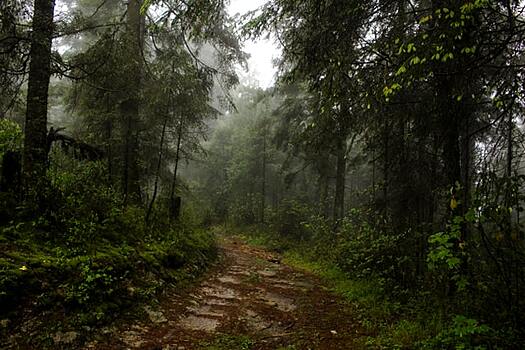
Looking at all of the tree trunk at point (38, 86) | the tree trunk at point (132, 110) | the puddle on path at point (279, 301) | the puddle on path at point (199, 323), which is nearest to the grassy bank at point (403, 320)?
the puddle on path at point (279, 301)

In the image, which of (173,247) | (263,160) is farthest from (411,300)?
(263,160)

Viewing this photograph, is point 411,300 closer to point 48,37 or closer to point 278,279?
point 278,279

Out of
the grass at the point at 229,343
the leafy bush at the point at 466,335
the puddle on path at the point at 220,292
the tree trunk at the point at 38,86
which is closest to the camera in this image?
the leafy bush at the point at 466,335

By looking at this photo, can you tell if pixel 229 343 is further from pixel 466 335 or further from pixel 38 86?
pixel 38 86

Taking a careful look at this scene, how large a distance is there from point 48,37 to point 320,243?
1065 cm

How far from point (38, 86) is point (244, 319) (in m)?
5.89

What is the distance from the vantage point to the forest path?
4789 mm

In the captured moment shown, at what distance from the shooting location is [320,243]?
13727 mm

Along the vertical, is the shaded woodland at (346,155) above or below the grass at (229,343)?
above

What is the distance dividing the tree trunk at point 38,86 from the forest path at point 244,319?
12.3ft

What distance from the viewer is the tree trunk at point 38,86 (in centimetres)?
682

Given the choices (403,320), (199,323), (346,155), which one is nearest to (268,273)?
(346,155)

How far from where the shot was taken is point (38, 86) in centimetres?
705

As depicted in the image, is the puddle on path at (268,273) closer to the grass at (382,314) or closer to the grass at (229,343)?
the grass at (382,314)
